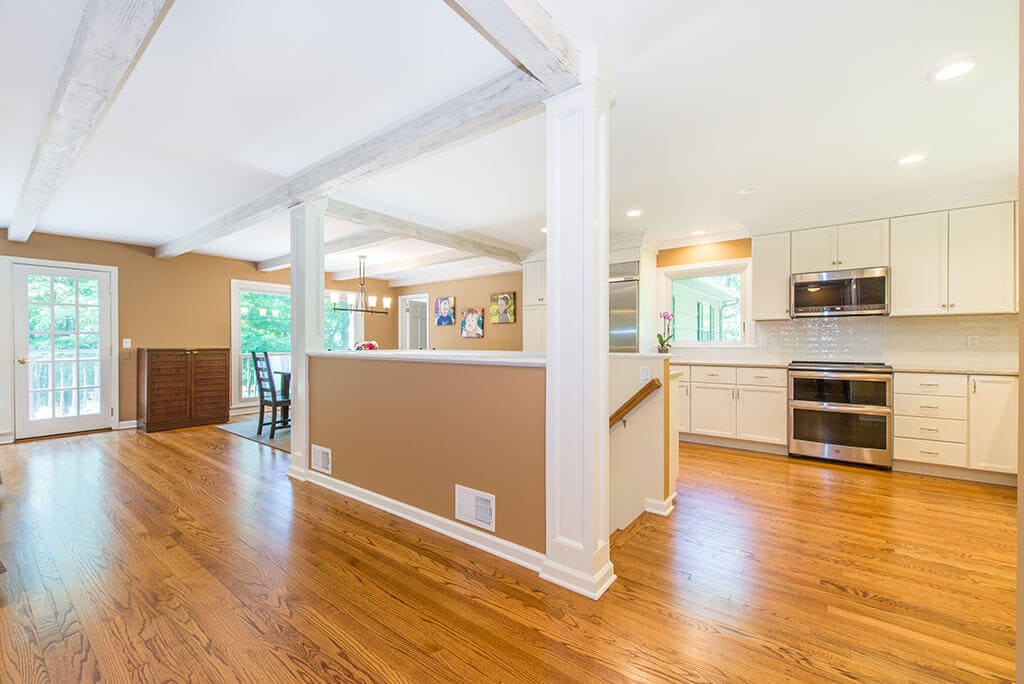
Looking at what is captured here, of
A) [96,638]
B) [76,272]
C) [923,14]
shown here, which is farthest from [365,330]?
[923,14]

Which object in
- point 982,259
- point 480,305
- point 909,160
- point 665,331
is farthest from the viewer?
point 480,305

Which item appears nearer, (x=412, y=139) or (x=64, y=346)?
(x=412, y=139)

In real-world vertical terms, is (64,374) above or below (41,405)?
above

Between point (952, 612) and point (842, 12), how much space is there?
8.07ft

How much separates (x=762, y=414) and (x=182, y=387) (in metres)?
6.82

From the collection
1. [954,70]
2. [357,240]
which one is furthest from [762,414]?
[357,240]

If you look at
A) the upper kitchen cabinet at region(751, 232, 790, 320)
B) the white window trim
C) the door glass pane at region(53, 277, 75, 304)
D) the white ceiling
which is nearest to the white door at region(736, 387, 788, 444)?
the white window trim

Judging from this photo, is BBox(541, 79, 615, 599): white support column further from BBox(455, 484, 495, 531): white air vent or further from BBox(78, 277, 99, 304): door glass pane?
BBox(78, 277, 99, 304): door glass pane

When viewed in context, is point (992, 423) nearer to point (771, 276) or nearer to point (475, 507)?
point (771, 276)

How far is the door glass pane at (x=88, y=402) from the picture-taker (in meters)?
5.01

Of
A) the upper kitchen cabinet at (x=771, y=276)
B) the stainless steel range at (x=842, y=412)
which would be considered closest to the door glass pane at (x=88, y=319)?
the upper kitchen cabinet at (x=771, y=276)

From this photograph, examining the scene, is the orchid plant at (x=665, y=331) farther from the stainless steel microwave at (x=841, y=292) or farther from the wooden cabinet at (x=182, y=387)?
the wooden cabinet at (x=182, y=387)

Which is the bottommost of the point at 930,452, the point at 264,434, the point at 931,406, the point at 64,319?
the point at 264,434

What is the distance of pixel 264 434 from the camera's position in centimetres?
500
